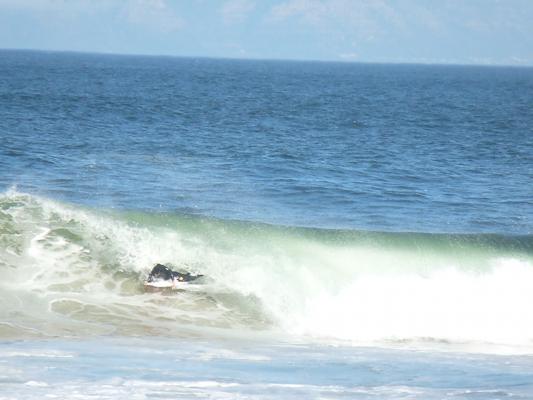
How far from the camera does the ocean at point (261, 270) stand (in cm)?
1089

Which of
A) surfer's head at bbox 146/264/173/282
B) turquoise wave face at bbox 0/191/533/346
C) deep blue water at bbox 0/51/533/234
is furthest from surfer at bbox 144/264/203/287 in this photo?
deep blue water at bbox 0/51/533/234

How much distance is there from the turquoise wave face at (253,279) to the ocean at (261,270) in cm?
5

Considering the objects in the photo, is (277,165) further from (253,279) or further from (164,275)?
(164,275)

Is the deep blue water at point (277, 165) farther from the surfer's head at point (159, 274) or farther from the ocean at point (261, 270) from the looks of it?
the surfer's head at point (159, 274)

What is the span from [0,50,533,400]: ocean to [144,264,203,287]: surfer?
260 millimetres

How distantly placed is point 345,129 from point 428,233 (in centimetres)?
2422

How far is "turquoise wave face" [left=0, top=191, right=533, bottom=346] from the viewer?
1484 centimetres

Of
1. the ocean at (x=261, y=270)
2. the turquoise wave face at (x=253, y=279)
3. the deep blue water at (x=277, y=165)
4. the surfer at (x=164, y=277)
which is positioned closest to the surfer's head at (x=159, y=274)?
the surfer at (x=164, y=277)

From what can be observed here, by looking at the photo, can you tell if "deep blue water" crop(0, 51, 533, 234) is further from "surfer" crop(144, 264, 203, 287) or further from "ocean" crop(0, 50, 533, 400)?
"surfer" crop(144, 264, 203, 287)

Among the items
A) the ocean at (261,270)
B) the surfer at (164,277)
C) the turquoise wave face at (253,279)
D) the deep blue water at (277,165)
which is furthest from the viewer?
the deep blue water at (277,165)

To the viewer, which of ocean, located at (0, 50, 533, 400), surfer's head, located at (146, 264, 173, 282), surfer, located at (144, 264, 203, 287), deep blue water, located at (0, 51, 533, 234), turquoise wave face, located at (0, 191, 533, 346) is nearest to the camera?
ocean, located at (0, 50, 533, 400)

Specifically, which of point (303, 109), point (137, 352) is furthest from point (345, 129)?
point (137, 352)

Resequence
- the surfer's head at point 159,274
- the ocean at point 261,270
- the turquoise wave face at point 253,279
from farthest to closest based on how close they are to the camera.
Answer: the surfer's head at point 159,274 → the turquoise wave face at point 253,279 → the ocean at point 261,270

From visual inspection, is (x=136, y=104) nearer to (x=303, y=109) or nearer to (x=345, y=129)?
(x=303, y=109)
